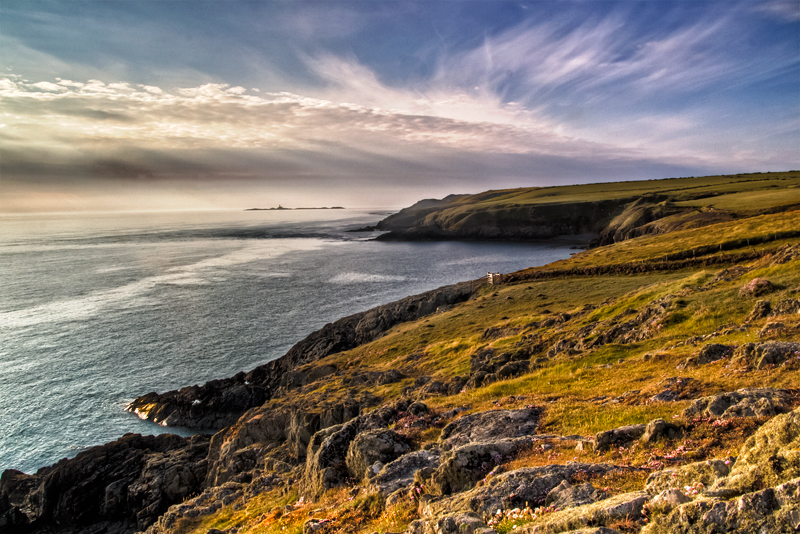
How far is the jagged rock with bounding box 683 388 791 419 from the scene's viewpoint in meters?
11.6

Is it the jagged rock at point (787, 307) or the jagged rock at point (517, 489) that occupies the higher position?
the jagged rock at point (787, 307)

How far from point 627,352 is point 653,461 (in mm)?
17531

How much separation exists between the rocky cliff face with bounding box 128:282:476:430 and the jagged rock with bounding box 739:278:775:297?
44517 millimetres

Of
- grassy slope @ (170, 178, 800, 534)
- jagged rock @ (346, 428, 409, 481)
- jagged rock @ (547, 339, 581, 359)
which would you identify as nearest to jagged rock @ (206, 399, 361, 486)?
grassy slope @ (170, 178, 800, 534)

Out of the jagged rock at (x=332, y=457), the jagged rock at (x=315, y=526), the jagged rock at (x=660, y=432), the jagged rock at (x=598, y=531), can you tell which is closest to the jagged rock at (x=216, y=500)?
the jagged rock at (x=332, y=457)

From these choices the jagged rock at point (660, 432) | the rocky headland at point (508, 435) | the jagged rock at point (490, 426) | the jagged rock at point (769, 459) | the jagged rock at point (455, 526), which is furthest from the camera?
the jagged rock at point (490, 426)

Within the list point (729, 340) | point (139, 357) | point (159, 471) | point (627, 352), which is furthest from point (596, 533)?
point (139, 357)

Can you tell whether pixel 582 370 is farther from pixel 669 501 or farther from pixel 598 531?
pixel 598 531

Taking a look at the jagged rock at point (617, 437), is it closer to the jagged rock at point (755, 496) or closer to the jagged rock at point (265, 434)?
the jagged rock at point (755, 496)

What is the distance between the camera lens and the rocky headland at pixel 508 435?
855 centimetres

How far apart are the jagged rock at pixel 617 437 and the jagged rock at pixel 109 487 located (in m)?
34.5

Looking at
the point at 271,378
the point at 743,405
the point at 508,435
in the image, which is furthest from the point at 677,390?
the point at 271,378

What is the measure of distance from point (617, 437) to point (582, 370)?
504 inches

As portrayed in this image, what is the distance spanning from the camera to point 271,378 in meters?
62.1
